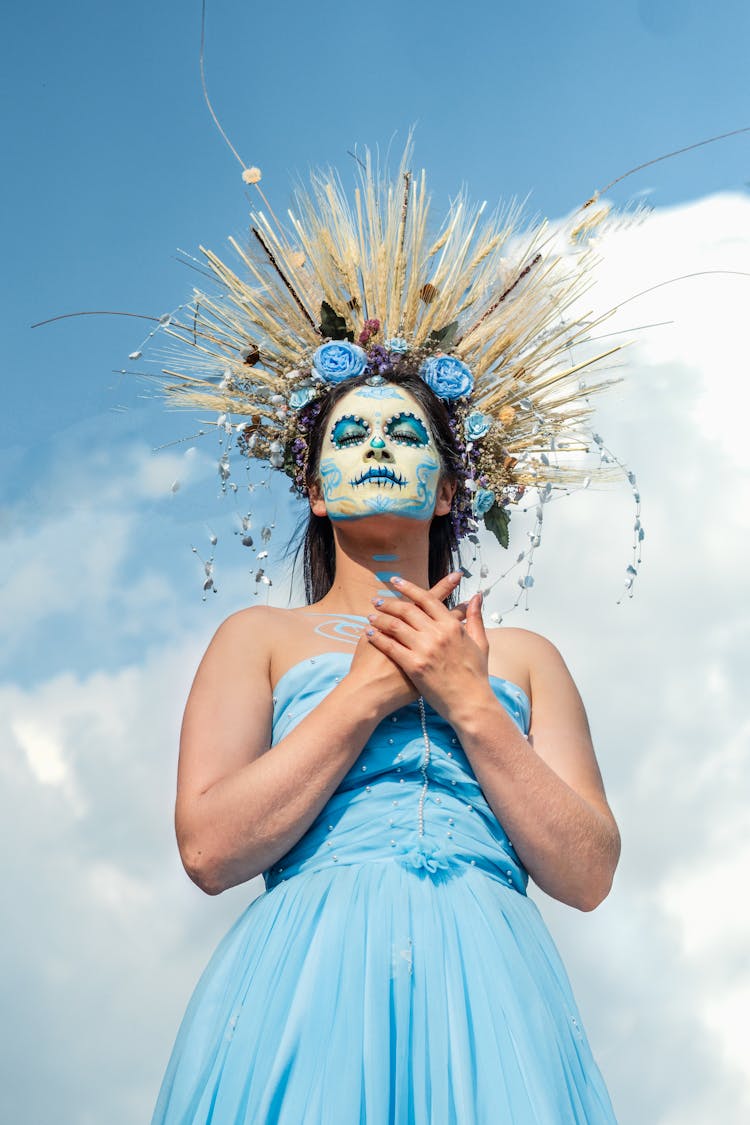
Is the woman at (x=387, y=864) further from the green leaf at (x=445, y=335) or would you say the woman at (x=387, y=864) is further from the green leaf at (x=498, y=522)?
the green leaf at (x=445, y=335)

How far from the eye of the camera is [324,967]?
8.73ft

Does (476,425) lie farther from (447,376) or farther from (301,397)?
(301,397)

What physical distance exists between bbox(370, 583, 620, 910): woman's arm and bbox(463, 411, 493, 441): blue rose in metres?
0.96

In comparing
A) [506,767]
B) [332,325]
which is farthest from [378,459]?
[506,767]

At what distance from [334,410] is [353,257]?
2.40 feet

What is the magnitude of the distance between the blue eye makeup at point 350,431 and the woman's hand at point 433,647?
68cm

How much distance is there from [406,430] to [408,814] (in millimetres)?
1171

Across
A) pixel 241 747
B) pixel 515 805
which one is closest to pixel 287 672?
pixel 241 747

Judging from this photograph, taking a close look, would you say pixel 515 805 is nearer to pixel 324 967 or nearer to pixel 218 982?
pixel 324 967

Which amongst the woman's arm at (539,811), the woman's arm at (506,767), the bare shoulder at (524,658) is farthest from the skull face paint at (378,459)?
the woman's arm at (539,811)

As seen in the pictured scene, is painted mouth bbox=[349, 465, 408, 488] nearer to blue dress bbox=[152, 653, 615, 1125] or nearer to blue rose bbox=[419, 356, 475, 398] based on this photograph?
blue rose bbox=[419, 356, 475, 398]

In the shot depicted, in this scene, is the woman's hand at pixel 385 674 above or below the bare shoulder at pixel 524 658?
below

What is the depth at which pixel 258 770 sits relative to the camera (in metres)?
2.82

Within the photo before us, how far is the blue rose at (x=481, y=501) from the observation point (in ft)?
13.2
